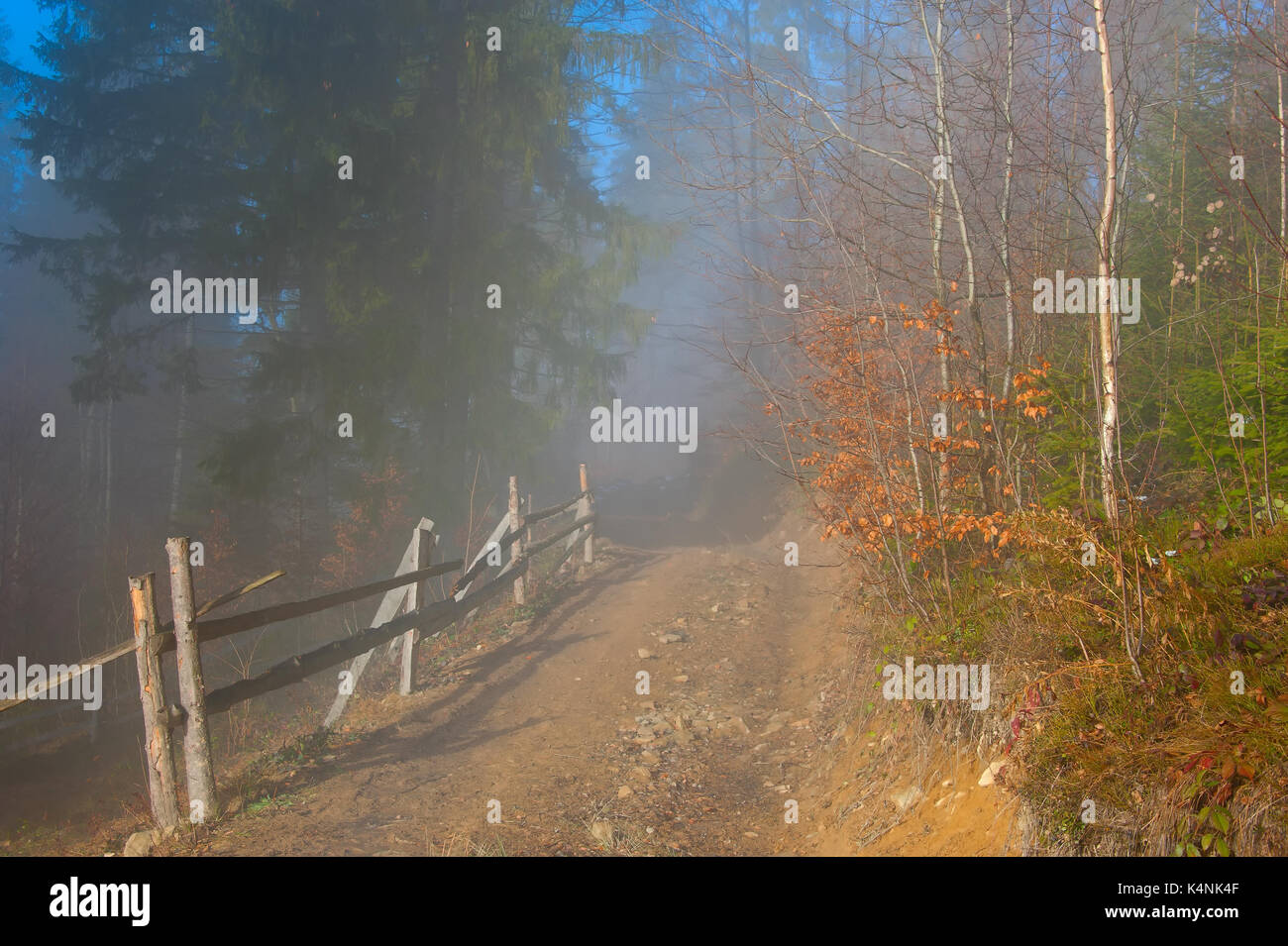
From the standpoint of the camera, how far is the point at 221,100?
1434 cm

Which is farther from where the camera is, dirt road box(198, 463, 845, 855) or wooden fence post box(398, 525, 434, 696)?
wooden fence post box(398, 525, 434, 696)

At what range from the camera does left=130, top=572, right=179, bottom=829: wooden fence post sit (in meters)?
5.19

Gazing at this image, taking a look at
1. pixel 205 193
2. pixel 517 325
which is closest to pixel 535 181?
pixel 517 325

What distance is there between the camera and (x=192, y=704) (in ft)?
17.6

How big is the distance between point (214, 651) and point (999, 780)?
540 inches

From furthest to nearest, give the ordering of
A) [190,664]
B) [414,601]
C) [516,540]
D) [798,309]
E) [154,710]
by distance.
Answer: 1. [516,540]
2. [414,601]
3. [798,309]
4. [190,664]
5. [154,710]

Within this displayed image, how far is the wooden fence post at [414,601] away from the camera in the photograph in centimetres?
827

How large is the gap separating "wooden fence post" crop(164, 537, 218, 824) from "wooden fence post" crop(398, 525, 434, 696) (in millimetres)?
2889

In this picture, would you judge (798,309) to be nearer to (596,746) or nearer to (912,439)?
(912,439)

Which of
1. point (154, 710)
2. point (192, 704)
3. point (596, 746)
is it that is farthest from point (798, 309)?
point (154, 710)

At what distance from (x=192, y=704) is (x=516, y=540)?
22.0 feet

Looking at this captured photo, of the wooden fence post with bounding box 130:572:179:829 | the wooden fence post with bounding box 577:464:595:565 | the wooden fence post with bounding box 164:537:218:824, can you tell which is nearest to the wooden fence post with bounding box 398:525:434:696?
the wooden fence post with bounding box 164:537:218:824

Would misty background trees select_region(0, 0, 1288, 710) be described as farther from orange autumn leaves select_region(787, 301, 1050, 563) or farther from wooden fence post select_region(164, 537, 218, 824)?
wooden fence post select_region(164, 537, 218, 824)
